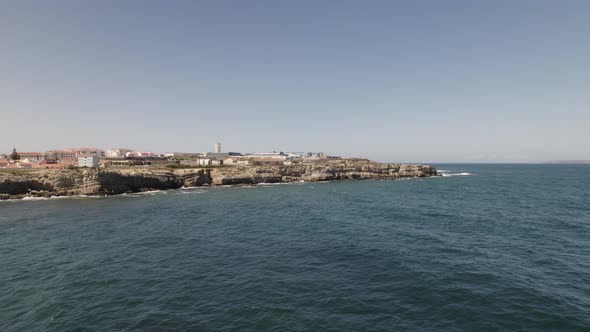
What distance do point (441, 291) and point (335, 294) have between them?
7.98m

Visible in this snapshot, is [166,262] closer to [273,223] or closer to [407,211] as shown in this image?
[273,223]

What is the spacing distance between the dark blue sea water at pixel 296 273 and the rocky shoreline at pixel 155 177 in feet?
111

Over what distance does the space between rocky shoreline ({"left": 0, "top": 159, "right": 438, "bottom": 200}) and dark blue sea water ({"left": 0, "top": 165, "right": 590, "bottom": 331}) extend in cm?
3372

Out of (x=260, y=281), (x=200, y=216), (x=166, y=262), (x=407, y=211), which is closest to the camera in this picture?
(x=260, y=281)

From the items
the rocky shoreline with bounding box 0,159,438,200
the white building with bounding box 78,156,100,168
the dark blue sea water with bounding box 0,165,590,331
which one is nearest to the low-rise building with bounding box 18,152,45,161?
the white building with bounding box 78,156,100,168

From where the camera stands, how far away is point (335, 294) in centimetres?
2083

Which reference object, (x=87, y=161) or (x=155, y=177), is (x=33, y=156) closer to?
(x=87, y=161)

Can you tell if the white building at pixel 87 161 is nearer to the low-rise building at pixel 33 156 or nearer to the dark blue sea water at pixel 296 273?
the low-rise building at pixel 33 156

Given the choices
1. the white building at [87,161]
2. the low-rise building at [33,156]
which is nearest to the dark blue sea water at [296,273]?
the white building at [87,161]

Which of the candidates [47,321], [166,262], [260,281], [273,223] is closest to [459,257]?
[260,281]

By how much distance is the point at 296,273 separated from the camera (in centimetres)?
2484

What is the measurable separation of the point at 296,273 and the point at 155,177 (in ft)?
274

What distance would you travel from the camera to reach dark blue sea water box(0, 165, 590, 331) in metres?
18.0

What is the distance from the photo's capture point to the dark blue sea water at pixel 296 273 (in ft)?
59.0
